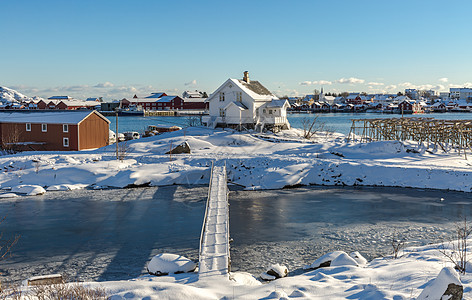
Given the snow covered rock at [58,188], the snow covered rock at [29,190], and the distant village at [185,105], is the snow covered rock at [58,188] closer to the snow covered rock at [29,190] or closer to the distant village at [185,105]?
the snow covered rock at [29,190]

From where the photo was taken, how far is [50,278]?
1159 cm

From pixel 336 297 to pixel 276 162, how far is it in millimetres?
22755

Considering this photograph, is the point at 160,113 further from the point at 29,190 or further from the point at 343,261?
the point at 343,261

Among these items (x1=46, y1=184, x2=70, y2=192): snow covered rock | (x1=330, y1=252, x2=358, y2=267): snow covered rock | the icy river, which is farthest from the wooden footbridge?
(x1=46, y1=184, x2=70, y2=192): snow covered rock

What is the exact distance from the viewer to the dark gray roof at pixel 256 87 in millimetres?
55719

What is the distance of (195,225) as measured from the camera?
19.7m

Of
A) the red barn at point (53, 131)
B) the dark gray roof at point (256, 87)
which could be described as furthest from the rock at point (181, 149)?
the dark gray roof at point (256, 87)

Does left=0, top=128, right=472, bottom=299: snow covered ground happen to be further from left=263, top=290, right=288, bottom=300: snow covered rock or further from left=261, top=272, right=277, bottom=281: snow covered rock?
left=263, top=290, right=288, bottom=300: snow covered rock

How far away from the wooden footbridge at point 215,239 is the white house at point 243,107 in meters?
31.7

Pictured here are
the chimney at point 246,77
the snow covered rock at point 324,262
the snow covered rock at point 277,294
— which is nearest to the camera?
the snow covered rock at point 277,294

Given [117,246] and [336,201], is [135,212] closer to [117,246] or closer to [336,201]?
[117,246]

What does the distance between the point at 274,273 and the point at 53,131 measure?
33.6m

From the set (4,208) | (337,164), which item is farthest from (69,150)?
(337,164)

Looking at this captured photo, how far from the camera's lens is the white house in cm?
5281
